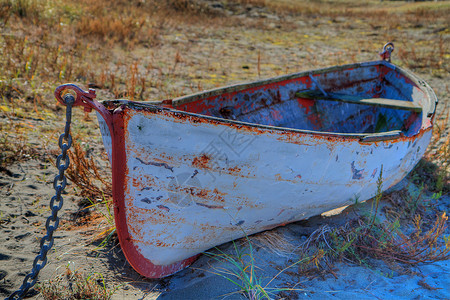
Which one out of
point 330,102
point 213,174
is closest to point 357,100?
point 330,102

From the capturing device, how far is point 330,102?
5012 mm

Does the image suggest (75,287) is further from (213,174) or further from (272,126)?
(272,126)

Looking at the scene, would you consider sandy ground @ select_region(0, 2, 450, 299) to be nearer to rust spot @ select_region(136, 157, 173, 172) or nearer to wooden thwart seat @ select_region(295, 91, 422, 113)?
rust spot @ select_region(136, 157, 173, 172)

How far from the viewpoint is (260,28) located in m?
12.4

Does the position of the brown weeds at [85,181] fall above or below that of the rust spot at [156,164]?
below

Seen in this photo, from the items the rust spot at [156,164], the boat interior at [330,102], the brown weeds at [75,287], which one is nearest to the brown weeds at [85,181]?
the brown weeds at [75,287]

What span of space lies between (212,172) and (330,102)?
291 centimetres

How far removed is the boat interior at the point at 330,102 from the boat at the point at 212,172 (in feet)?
1.83

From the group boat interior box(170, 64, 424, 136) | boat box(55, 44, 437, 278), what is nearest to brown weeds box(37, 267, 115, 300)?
boat box(55, 44, 437, 278)

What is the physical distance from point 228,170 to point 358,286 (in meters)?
1.21

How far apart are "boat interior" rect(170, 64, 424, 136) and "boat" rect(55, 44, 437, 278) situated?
0.56 meters

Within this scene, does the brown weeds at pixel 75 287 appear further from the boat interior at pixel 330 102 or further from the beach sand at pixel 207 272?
the boat interior at pixel 330 102

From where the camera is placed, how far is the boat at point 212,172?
93.3 inches

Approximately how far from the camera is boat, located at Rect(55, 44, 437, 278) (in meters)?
2.37
